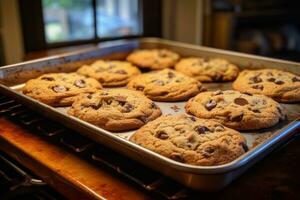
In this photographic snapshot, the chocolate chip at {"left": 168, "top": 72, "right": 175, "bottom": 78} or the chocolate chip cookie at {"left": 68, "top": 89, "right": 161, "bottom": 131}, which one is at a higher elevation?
the chocolate chip at {"left": 168, "top": 72, "right": 175, "bottom": 78}

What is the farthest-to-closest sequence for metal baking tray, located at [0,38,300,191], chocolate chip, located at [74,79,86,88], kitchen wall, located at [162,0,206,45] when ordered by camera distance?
kitchen wall, located at [162,0,206,45] < chocolate chip, located at [74,79,86,88] < metal baking tray, located at [0,38,300,191]

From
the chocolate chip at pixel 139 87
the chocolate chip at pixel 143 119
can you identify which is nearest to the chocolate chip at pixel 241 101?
the chocolate chip at pixel 143 119

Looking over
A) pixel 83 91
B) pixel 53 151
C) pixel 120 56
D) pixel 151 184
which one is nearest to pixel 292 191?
pixel 151 184

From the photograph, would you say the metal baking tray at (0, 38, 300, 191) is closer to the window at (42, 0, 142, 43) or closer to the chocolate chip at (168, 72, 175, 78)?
the chocolate chip at (168, 72, 175, 78)

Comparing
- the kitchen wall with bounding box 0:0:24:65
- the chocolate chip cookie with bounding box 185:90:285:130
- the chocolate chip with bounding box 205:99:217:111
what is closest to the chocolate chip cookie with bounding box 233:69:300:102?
the chocolate chip cookie with bounding box 185:90:285:130

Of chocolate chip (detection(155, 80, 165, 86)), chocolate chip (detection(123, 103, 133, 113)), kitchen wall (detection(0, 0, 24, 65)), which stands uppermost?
kitchen wall (detection(0, 0, 24, 65))

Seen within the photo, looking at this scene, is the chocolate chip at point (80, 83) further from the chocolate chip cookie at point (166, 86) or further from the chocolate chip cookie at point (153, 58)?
the chocolate chip cookie at point (153, 58)

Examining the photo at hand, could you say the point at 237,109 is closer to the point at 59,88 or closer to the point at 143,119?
the point at 143,119
